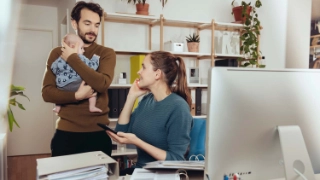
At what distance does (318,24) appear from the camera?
3984 mm

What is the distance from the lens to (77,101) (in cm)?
183

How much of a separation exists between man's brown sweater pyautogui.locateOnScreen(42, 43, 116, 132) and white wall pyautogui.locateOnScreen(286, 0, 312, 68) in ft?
10.2

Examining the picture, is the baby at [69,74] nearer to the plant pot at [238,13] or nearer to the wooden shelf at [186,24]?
the wooden shelf at [186,24]

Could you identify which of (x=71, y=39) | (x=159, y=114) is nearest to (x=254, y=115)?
(x=159, y=114)

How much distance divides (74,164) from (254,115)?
0.71m

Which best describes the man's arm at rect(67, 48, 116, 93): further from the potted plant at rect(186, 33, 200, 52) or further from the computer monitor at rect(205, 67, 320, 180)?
the potted plant at rect(186, 33, 200, 52)

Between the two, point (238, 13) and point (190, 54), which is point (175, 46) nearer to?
point (190, 54)

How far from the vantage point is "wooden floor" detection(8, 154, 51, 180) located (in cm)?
373

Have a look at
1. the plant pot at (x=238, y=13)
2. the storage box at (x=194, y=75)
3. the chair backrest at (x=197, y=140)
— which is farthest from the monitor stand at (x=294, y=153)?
the plant pot at (x=238, y=13)

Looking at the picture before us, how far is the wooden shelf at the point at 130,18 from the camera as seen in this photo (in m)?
3.22

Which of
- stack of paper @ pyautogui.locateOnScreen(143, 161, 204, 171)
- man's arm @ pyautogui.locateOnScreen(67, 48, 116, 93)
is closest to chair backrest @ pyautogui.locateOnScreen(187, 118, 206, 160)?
stack of paper @ pyautogui.locateOnScreen(143, 161, 204, 171)

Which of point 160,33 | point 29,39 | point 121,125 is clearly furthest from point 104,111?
point 29,39

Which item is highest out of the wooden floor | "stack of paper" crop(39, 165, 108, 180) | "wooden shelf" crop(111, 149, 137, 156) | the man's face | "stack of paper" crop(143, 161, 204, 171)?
the man's face

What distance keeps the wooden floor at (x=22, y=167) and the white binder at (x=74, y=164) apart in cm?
262
